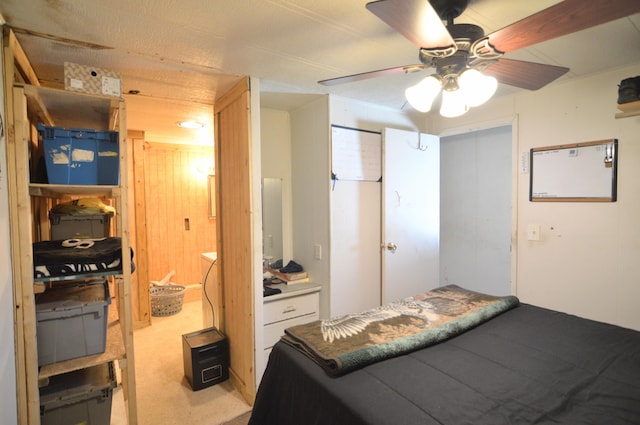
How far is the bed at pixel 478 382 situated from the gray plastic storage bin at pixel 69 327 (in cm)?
100

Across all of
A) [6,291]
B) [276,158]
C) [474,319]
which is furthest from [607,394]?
[276,158]

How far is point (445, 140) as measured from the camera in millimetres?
4281

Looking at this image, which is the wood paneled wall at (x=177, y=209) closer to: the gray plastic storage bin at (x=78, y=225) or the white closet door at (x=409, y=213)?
the gray plastic storage bin at (x=78, y=225)

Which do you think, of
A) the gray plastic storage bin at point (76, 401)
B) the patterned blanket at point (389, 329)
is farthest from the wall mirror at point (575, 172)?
the gray plastic storage bin at point (76, 401)

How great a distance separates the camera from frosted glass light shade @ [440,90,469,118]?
147 cm

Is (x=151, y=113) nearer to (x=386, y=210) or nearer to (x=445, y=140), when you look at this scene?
(x=386, y=210)

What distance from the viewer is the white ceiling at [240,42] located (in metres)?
1.46

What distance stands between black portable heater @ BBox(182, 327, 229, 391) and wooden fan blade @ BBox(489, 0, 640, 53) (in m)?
2.66

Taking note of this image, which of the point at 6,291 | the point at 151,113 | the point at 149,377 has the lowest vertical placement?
the point at 149,377

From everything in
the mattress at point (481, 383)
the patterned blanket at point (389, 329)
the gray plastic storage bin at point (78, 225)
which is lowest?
the mattress at point (481, 383)

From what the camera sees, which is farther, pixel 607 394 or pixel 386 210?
pixel 386 210

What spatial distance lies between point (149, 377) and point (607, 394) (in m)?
3.01

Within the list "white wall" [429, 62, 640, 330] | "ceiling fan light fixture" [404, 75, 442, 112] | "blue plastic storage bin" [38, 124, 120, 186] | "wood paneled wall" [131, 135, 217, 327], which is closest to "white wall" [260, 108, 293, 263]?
"blue plastic storage bin" [38, 124, 120, 186]

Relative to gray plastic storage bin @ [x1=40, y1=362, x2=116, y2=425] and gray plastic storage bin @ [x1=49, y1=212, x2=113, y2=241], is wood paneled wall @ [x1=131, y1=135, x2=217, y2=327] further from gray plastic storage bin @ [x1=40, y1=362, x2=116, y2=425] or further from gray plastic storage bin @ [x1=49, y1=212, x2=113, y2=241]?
gray plastic storage bin @ [x1=40, y1=362, x2=116, y2=425]
